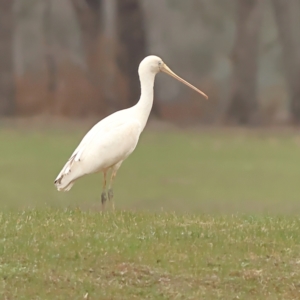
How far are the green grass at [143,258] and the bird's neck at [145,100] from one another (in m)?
1.68

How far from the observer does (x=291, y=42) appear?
31781 millimetres

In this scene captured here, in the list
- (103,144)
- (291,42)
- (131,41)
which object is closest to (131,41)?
(131,41)

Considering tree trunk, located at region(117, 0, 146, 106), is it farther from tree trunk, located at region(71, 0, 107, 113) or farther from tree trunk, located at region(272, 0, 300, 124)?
tree trunk, located at region(272, 0, 300, 124)

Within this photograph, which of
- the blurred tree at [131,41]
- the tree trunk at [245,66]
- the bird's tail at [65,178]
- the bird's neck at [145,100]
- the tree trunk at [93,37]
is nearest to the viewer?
the bird's tail at [65,178]

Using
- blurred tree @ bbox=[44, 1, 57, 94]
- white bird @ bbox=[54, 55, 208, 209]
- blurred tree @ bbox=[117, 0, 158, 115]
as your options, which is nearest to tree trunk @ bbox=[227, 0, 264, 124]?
blurred tree @ bbox=[117, 0, 158, 115]

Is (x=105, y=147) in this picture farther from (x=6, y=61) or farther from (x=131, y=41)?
(x=131, y=41)

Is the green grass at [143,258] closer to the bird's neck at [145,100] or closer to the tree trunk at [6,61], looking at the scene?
the bird's neck at [145,100]

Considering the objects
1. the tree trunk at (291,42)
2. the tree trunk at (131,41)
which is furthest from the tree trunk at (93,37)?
the tree trunk at (291,42)

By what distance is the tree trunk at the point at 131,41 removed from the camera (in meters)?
32.0

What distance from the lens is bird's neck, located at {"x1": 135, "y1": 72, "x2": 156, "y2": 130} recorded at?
11.4 m

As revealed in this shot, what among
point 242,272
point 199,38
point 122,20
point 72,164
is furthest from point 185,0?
point 242,272

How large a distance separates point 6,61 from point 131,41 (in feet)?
13.5

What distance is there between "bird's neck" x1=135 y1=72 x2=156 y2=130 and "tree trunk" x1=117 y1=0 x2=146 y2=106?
20.1 m

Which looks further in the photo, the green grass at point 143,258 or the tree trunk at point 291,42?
the tree trunk at point 291,42
